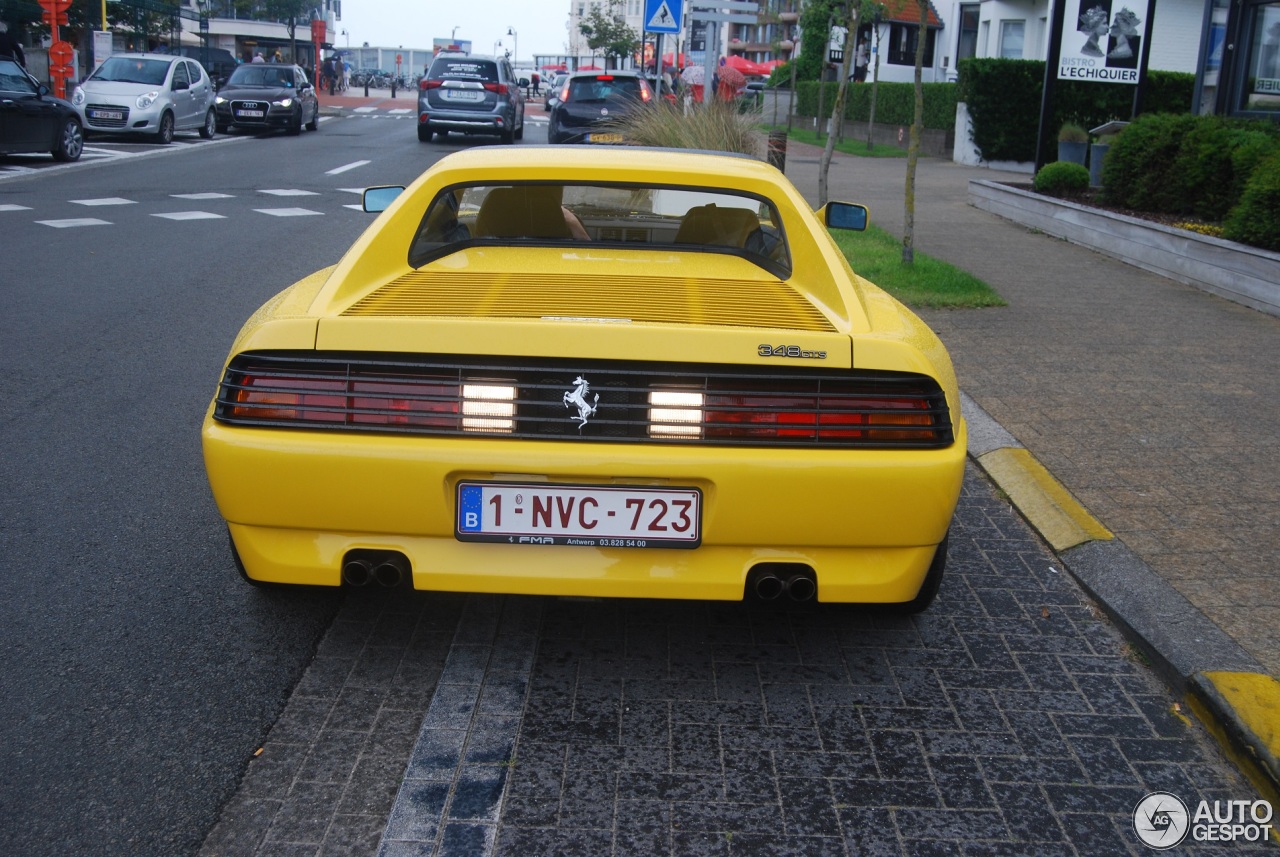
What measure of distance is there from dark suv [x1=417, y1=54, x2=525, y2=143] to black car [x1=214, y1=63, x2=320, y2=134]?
432 centimetres

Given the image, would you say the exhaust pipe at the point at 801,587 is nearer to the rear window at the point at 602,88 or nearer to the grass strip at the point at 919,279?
the grass strip at the point at 919,279

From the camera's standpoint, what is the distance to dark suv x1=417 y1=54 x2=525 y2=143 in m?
27.0

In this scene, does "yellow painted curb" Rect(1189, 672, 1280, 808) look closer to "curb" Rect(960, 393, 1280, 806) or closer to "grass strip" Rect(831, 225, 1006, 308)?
"curb" Rect(960, 393, 1280, 806)

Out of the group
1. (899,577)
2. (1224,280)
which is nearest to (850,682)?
(899,577)

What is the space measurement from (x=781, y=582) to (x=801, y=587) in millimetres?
65

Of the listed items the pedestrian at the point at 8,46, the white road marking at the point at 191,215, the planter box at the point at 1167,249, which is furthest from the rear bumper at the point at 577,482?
the pedestrian at the point at 8,46

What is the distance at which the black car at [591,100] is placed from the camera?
21547 millimetres

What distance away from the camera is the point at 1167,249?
1142cm

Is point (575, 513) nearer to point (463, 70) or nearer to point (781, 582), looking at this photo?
point (781, 582)

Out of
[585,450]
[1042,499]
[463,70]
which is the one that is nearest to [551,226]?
[585,450]

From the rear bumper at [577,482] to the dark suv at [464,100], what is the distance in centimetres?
2414

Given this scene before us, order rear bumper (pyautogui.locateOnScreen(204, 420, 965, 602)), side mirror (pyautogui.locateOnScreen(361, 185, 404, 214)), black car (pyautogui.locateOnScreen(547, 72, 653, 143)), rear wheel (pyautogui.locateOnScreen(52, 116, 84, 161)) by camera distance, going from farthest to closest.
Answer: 1. black car (pyautogui.locateOnScreen(547, 72, 653, 143))
2. rear wheel (pyautogui.locateOnScreen(52, 116, 84, 161))
3. side mirror (pyautogui.locateOnScreen(361, 185, 404, 214))
4. rear bumper (pyautogui.locateOnScreen(204, 420, 965, 602))

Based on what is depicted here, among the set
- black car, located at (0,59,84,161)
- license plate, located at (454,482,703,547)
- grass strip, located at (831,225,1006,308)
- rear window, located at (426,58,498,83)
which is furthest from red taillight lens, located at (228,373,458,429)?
rear window, located at (426,58,498,83)

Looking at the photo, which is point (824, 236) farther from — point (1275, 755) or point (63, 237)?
point (63, 237)
